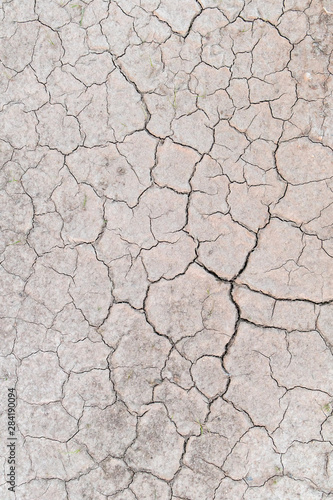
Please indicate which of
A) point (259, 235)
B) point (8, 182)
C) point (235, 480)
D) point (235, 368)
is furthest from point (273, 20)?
point (235, 480)

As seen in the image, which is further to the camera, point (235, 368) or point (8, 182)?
point (8, 182)

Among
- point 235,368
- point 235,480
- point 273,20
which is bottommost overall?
point 235,480

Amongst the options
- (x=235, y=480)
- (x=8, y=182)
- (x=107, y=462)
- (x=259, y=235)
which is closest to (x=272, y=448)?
(x=235, y=480)

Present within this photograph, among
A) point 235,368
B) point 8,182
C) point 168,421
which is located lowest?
point 168,421

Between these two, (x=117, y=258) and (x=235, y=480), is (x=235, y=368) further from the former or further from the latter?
(x=117, y=258)

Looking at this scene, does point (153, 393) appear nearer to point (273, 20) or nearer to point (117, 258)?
point (117, 258)

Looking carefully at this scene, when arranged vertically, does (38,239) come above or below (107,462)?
above
